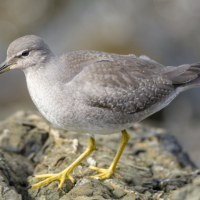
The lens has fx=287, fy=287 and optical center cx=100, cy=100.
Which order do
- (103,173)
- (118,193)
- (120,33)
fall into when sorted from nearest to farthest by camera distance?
(118,193)
(103,173)
(120,33)

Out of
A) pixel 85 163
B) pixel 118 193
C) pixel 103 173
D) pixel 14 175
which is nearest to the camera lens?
pixel 118 193

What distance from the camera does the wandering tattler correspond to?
561cm

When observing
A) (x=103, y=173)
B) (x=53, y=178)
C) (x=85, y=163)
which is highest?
(x=85, y=163)

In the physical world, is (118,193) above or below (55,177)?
below

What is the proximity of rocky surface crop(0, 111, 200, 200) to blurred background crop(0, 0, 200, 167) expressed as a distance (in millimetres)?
5038

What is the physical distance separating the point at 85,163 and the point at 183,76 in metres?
3.06

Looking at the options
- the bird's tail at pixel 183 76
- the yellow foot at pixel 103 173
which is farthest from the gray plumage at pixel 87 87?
the yellow foot at pixel 103 173

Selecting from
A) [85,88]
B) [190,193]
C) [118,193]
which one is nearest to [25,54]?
[85,88]

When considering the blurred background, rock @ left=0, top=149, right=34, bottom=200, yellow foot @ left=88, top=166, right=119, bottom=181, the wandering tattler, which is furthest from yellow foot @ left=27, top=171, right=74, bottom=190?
the blurred background

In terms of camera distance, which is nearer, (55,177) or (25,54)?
(25,54)

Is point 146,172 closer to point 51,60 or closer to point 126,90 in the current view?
point 126,90

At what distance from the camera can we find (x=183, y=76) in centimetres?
673

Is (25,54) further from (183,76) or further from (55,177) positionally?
(183,76)

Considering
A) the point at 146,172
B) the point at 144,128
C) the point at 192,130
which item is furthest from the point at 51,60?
the point at 192,130
